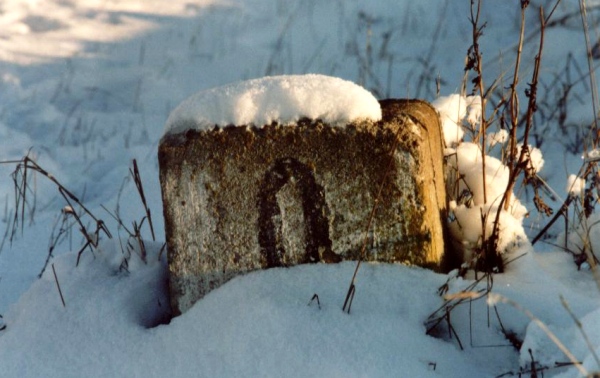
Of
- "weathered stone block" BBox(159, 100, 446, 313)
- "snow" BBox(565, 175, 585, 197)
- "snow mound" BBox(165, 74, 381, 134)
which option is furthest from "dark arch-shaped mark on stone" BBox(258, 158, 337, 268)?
"snow" BBox(565, 175, 585, 197)

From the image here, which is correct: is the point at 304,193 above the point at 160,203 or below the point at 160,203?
above

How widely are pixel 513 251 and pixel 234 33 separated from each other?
3.81m

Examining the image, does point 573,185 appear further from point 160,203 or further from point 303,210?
point 160,203

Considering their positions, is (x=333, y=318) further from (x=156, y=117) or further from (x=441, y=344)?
(x=156, y=117)

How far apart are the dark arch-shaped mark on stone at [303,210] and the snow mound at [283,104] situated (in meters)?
0.12

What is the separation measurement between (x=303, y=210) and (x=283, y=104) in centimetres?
25

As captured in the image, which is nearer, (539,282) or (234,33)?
(539,282)

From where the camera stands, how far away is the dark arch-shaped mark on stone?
1.58 meters

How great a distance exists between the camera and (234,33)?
204 inches

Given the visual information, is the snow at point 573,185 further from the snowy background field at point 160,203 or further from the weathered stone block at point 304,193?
the weathered stone block at point 304,193

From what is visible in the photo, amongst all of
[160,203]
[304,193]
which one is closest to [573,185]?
[304,193]

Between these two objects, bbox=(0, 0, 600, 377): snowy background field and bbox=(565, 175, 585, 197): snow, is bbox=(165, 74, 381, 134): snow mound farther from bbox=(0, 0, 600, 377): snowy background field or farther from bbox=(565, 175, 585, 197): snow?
bbox=(565, 175, 585, 197): snow

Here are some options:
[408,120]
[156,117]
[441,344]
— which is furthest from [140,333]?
[156,117]

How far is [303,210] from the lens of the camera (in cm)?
159
